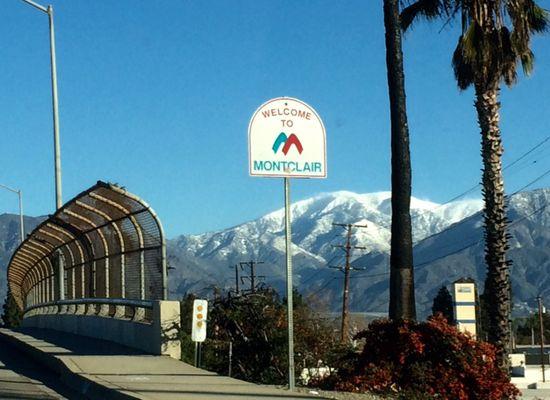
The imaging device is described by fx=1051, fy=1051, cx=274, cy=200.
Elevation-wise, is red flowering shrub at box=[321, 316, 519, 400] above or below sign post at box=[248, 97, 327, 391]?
below

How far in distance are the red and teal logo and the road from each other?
4.52m

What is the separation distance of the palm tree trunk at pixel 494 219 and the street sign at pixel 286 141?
11379 millimetres

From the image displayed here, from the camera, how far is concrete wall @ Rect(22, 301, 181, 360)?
1697cm

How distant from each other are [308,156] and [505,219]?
1209 cm

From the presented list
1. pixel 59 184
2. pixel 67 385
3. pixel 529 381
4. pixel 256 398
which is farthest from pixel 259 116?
pixel 529 381

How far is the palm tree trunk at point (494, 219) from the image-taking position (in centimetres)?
2292

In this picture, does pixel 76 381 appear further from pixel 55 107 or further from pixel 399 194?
pixel 55 107

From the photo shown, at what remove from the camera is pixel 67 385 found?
15328 mm

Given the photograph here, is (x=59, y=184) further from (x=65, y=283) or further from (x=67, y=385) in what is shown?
(x=67, y=385)

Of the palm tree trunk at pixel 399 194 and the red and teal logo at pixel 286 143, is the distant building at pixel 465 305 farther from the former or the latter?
the red and teal logo at pixel 286 143

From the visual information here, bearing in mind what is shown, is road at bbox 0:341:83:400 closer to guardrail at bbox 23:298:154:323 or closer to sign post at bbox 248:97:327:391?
guardrail at bbox 23:298:154:323

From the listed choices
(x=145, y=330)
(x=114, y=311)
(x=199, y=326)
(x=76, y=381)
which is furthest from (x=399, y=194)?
(x=114, y=311)

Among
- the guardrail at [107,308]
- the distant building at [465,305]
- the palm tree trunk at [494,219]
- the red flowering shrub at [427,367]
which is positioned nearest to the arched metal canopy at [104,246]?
the guardrail at [107,308]

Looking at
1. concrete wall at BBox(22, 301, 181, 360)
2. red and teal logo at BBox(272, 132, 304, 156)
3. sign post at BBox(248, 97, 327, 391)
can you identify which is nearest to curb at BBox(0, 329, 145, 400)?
concrete wall at BBox(22, 301, 181, 360)
